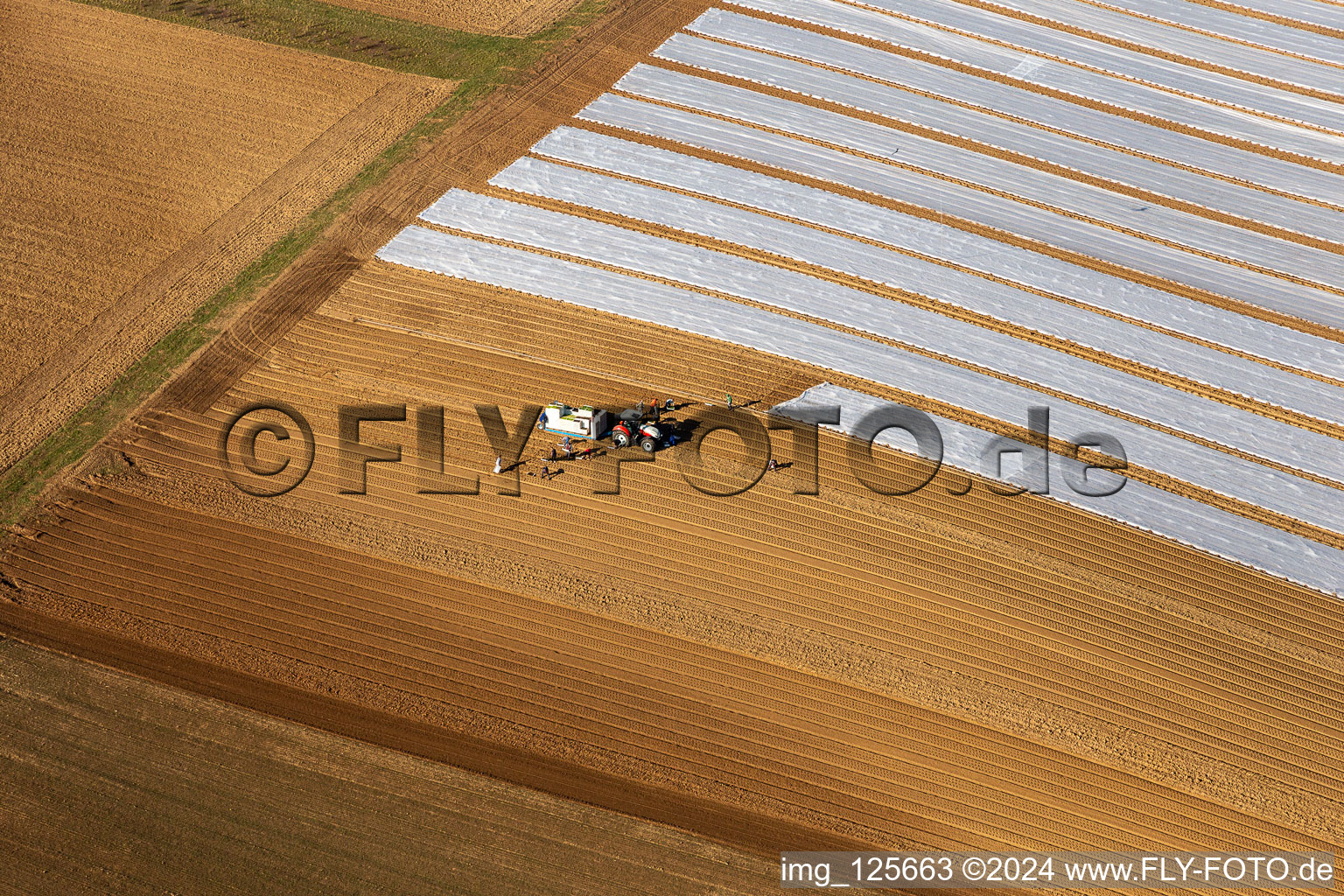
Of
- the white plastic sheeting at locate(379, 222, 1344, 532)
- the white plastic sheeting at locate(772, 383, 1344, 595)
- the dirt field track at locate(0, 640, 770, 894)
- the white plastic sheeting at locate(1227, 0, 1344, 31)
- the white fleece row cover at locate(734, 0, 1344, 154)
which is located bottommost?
the dirt field track at locate(0, 640, 770, 894)

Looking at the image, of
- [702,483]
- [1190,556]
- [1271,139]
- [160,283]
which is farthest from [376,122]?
[1271,139]

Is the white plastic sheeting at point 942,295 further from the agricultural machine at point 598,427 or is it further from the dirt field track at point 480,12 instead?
the dirt field track at point 480,12

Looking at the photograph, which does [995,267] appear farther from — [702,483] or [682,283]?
[702,483]

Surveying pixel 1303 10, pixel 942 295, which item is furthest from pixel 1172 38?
pixel 942 295

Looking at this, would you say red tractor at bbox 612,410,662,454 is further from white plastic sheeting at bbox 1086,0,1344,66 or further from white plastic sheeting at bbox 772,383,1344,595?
white plastic sheeting at bbox 1086,0,1344,66

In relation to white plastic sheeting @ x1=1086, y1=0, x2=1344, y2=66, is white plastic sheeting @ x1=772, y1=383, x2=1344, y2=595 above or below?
below

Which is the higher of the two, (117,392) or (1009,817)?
(117,392)

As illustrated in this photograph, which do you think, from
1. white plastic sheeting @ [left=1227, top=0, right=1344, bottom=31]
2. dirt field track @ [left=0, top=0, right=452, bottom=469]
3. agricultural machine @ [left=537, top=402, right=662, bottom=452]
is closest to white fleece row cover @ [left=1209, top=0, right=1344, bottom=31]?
white plastic sheeting @ [left=1227, top=0, right=1344, bottom=31]

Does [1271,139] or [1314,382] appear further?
[1271,139]
